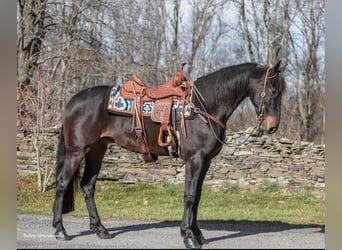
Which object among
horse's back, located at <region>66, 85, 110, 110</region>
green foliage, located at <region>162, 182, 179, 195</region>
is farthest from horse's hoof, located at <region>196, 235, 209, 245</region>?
green foliage, located at <region>162, 182, 179, 195</region>

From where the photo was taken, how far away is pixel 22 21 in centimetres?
876

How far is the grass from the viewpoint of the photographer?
6434 millimetres

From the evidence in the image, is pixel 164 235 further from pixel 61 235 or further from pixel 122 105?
pixel 122 105

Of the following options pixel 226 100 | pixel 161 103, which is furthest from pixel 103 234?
pixel 226 100

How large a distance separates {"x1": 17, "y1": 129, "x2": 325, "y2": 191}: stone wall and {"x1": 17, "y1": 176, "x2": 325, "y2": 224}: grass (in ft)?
1.09

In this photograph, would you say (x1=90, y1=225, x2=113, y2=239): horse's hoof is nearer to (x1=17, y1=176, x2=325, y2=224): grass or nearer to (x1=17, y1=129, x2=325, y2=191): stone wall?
(x1=17, y1=176, x2=325, y2=224): grass

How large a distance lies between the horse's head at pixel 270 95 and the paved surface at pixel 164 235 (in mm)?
1279

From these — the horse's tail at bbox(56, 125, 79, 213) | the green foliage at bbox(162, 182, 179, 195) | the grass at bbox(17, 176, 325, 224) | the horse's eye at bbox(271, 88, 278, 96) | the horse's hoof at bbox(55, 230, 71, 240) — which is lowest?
the grass at bbox(17, 176, 325, 224)

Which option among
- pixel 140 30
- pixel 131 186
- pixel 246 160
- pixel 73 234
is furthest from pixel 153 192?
pixel 140 30

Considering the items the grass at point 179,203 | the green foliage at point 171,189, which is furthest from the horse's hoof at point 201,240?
the green foliage at point 171,189

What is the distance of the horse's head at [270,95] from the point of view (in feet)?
14.6

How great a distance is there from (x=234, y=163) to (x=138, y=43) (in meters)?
3.59

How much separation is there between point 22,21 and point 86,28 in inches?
63.9

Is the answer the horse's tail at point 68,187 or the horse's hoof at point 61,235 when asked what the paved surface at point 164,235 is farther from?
the horse's tail at point 68,187
